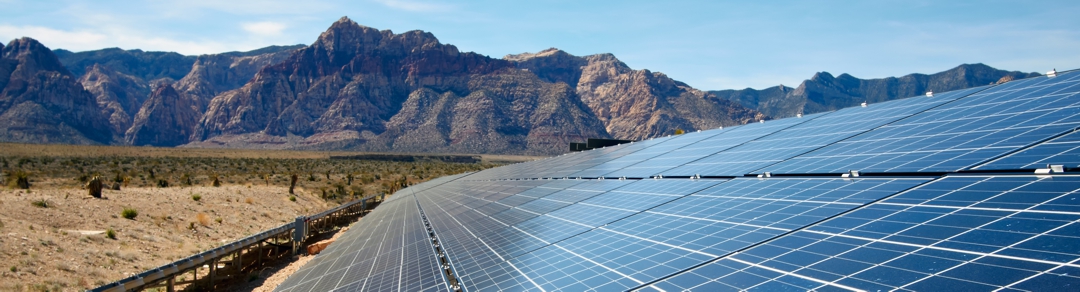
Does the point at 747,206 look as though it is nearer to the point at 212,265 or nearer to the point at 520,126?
the point at 212,265

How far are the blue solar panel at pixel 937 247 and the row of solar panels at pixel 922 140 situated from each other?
1.57 m

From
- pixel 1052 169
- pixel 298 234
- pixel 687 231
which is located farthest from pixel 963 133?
pixel 298 234

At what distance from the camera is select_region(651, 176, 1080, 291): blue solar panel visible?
16.4 ft

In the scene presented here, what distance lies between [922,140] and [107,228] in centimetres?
3500

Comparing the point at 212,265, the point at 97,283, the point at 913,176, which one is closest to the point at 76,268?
the point at 97,283

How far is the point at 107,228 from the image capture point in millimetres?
31281

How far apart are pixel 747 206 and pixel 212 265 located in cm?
2039

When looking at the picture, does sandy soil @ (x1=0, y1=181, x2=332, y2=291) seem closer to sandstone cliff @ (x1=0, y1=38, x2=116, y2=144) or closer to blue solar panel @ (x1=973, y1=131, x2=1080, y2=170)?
blue solar panel @ (x1=973, y1=131, x2=1080, y2=170)

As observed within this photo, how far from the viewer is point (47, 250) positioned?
80.7ft

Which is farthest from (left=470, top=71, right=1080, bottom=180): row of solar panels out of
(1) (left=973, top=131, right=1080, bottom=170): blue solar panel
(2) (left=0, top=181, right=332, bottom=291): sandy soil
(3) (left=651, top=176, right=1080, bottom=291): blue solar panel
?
(2) (left=0, top=181, right=332, bottom=291): sandy soil

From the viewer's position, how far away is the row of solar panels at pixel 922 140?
9.87 m

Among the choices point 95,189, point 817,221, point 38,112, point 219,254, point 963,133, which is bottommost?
point 219,254

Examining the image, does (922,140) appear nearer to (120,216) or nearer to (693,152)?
(693,152)

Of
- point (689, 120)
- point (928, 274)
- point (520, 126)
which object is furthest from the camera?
point (689, 120)
